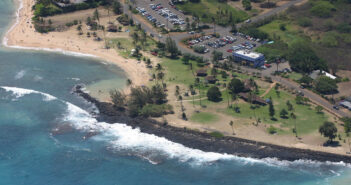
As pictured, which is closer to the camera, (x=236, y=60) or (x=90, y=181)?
(x=90, y=181)

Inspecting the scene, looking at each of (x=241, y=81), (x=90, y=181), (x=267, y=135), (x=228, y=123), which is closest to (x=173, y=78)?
(x=241, y=81)

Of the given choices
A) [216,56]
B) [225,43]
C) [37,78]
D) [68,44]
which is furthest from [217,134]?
[68,44]

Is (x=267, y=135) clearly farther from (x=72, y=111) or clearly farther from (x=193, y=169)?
(x=72, y=111)

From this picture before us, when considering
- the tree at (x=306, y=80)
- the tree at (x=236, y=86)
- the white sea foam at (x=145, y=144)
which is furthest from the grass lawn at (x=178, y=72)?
the tree at (x=306, y=80)

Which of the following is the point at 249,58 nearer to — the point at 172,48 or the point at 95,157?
the point at 172,48

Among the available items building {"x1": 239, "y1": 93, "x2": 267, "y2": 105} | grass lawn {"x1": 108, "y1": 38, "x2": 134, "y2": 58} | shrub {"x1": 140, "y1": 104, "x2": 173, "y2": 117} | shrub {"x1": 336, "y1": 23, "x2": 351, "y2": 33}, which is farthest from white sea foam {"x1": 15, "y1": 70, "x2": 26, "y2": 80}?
shrub {"x1": 336, "y1": 23, "x2": 351, "y2": 33}

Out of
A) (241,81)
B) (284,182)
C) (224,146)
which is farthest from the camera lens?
(241,81)
